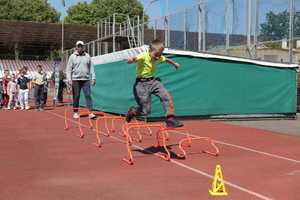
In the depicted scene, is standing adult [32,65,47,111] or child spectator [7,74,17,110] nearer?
standing adult [32,65,47,111]

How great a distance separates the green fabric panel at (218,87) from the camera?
54.8 feet

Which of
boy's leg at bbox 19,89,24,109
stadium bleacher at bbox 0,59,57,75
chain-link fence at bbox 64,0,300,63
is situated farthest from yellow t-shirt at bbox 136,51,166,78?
stadium bleacher at bbox 0,59,57,75

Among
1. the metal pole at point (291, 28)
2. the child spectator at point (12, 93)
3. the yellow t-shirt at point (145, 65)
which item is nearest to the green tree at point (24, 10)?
the child spectator at point (12, 93)

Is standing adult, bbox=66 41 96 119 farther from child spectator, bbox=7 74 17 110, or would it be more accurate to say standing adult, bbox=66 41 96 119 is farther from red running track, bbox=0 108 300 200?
child spectator, bbox=7 74 17 110

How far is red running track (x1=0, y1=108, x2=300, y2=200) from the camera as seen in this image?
22.5 feet

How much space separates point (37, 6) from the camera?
90.6 metres

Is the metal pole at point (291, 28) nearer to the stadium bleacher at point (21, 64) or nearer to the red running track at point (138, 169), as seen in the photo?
the red running track at point (138, 169)

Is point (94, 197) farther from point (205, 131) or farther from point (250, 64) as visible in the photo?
point (250, 64)

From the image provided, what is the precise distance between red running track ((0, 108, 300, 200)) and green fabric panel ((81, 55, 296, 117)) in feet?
14.0

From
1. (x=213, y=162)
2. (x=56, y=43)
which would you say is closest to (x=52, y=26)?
(x=56, y=43)

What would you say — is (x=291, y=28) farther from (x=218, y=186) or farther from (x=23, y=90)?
(x=218, y=186)

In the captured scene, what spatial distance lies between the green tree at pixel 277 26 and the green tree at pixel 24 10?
2934 inches

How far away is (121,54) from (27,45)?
50379mm

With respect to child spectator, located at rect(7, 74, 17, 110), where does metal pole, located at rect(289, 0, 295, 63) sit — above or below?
above
